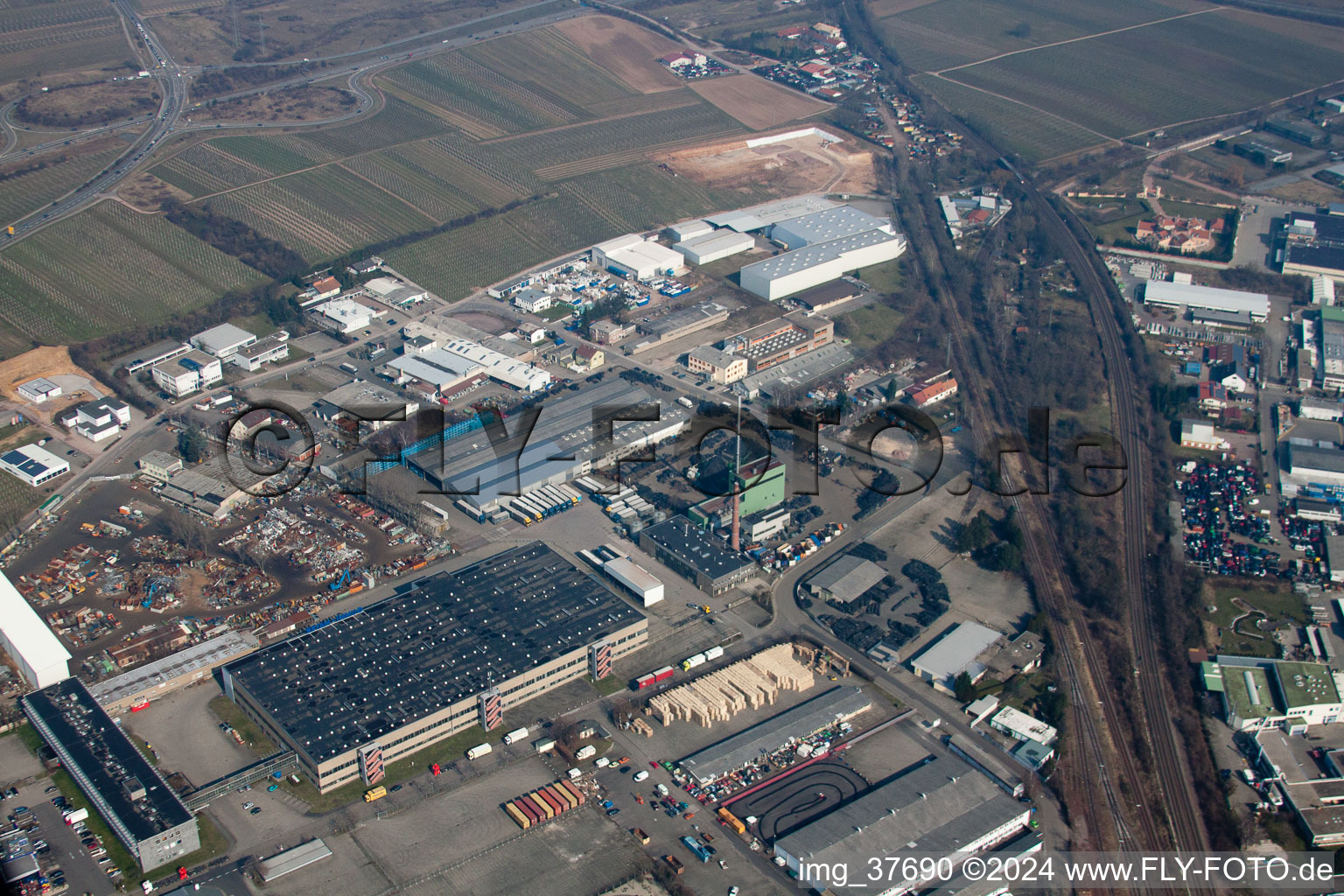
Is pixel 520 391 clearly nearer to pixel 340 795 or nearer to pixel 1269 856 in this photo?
pixel 340 795

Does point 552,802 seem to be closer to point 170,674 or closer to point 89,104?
point 170,674

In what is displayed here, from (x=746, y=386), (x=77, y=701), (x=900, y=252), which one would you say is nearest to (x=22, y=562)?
(x=77, y=701)

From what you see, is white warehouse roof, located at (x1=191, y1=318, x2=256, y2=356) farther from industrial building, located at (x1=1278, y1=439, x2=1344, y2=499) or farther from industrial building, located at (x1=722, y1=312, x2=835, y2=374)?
industrial building, located at (x1=1278, y1=439, x2=1344, y2=499)

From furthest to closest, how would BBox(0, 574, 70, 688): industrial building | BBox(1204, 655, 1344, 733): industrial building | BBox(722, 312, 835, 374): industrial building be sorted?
1. BBox(722, 312, 835, 374): industrial building
2. BBox(0, 574, 70, 688): industrial building
3. BBox(1204, 655, 1344, 733): industrial building

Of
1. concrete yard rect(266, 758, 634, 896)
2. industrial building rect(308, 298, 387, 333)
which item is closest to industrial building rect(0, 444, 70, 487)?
industrial building rect(308, 298, 387, 333)

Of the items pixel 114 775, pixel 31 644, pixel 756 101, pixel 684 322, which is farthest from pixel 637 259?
pixel 114 775

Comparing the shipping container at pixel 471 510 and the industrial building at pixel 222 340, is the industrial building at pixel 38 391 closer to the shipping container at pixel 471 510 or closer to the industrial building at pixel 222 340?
the industrial building at pixel 222 340
